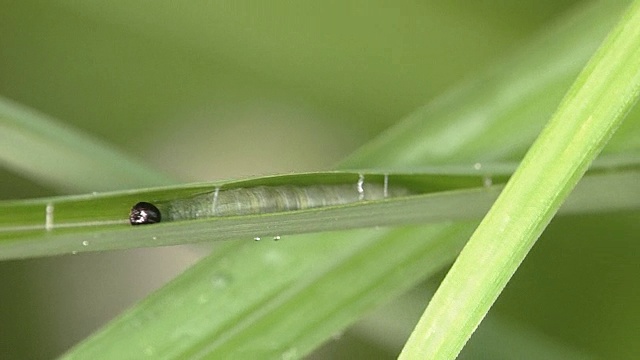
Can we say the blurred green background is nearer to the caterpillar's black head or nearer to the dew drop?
the dew drop

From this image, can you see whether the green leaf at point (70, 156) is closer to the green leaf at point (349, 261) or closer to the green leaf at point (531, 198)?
the green leaf at point (349, 261)

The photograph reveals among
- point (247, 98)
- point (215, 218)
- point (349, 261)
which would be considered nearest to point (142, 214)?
point (215, 218)

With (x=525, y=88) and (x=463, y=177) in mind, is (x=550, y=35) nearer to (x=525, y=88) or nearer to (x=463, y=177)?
(x=525, y=88)

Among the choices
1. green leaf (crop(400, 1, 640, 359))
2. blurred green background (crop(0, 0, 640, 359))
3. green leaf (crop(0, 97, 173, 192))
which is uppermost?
blurred green background (crop(0, 0, 640, 359))

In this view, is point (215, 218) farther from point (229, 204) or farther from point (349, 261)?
point (349, 261)

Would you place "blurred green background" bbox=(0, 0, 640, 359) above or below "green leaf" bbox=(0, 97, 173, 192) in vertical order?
above

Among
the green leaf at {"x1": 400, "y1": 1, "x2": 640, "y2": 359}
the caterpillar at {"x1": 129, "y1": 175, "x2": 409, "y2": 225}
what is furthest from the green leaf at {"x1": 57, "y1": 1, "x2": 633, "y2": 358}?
the green leaf at {"x1": 400, "y1": 1, "x2": 640, "y2": 359}
